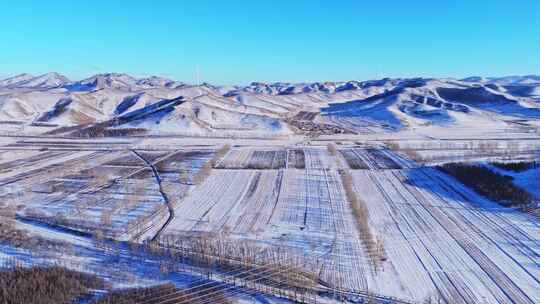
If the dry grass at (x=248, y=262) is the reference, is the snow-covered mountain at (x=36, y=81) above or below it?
above

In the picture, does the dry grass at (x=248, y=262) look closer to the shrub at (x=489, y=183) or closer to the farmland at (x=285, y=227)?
the farmland at (x=285, y=227)

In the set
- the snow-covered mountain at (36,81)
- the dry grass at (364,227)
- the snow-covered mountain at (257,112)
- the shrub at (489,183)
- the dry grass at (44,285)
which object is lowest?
the dry grass at (44,285)

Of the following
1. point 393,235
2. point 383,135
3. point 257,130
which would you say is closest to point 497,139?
point 383,135

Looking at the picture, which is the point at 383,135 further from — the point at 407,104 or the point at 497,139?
the point at 407,104

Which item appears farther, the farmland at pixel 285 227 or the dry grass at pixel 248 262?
the farmland at pixel 285 227

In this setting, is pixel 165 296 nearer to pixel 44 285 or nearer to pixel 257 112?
pixel 44 285

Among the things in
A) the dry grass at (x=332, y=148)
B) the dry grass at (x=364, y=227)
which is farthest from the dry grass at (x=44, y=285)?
the dry grass at (x=332, y=148)

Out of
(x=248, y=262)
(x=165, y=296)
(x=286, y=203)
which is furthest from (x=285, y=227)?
(x=165, y=296)

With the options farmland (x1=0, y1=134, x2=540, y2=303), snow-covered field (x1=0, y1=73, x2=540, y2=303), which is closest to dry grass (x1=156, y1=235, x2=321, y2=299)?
farmland (x1=0, y1=134, x2=540, y2=303)
